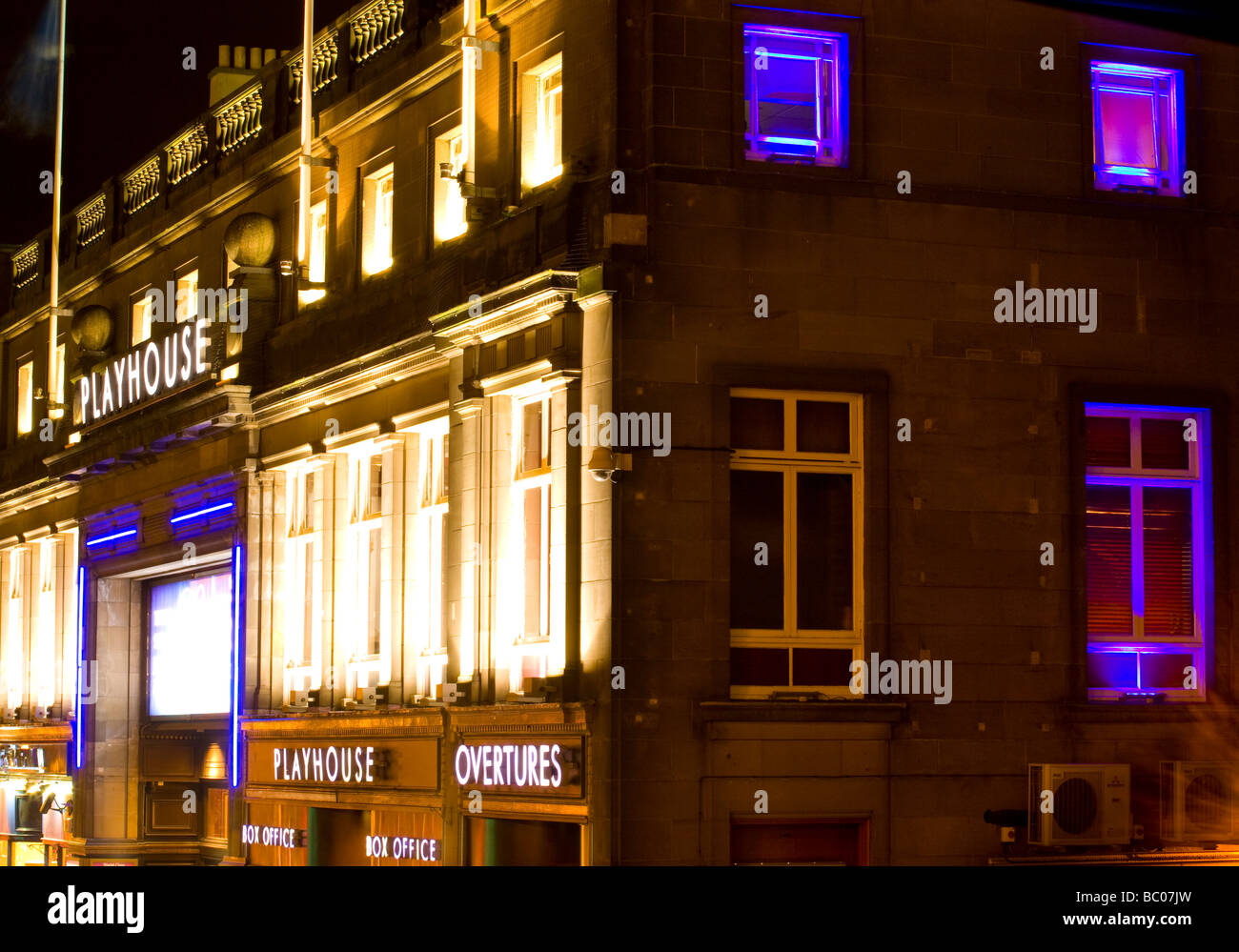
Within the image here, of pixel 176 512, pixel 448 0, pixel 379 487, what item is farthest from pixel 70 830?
pixel 448 0

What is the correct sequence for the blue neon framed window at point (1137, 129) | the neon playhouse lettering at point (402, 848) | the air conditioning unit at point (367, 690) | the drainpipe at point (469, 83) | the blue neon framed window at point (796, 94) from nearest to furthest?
the blue neon framed window at point (796, 94) < the blue neon framed window at point (1137, 129) < the drainpipe at point (469, 83) < the neon playhouse lettering at point (402, 848) < the air conditioning unit at point (367, 690)

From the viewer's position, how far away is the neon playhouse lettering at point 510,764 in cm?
2423

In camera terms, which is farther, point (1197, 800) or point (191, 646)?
point (191, 646)

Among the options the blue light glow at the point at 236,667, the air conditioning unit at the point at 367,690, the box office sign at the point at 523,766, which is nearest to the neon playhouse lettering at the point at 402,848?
the box office sign at the point at 523,766

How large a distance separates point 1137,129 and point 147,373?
20.1 m

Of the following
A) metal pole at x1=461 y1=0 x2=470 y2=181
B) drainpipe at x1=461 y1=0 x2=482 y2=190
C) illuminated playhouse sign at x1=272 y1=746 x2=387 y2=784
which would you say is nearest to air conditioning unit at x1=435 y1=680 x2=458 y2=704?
illuminated playhouse sign at x1=272 y1=746 x2=387 y2=784

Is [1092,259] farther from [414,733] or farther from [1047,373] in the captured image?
[414,733]

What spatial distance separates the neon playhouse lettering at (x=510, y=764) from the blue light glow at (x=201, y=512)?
10.8 metres

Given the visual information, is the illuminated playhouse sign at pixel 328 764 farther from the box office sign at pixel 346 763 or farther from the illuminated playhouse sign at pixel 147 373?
the illuminated playhouse sign at pixel 147 373

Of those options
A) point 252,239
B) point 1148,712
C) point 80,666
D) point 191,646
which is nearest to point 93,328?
point 80,666

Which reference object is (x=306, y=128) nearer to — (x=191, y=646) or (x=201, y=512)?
(x=201, y=512)

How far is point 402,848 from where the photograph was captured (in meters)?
28.9

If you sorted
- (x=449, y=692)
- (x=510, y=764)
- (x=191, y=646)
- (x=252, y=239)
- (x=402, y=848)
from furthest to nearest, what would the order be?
(x=191, y=646), (x=252, y=239), (x=402, y=848), (x=449, y=692), (x=510, y=764)

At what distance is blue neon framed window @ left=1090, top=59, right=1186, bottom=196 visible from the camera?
2634 cm
